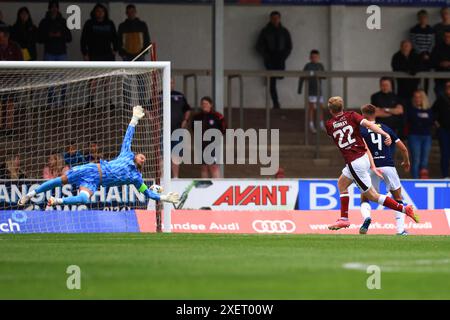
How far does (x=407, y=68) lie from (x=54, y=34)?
7451 millimetres

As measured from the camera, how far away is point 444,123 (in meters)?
26.1

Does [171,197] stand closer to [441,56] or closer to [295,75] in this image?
[295,75]

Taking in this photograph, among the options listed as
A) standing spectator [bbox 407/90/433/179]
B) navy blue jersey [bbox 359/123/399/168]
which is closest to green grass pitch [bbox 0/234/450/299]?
navy blue jersey [bbox 359/123/399/168]

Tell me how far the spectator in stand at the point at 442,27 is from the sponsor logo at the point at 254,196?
6216 millimetres

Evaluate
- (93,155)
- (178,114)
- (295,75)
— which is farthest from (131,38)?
(93,155)

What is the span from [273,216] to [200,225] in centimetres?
132

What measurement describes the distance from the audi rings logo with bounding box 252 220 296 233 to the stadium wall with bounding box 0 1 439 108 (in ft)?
23.4

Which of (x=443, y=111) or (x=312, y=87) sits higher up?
(x=312, y=87)

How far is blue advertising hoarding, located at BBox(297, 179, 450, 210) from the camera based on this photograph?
914 inches

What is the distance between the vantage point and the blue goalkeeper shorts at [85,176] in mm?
19094

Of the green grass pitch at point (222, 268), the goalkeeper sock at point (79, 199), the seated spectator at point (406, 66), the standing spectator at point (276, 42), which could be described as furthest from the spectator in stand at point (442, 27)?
the green grass pitch at point (222, 268)

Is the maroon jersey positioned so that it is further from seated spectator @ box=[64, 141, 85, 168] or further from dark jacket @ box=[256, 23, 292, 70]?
dark jacket @ box=[256, 23, 292, 70]

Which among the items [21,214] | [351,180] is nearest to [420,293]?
[351,180]

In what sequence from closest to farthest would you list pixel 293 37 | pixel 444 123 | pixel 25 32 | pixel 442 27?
pixel 25 32, pixel 444 123, pixel 442 27, pixel 293 37
